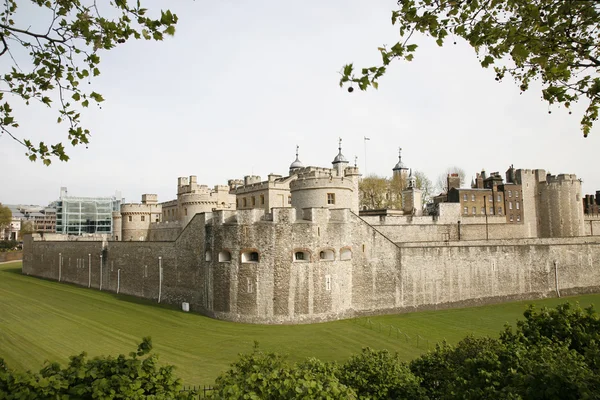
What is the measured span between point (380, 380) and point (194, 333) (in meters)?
14.8

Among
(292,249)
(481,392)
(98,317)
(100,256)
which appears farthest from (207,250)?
(481,392)

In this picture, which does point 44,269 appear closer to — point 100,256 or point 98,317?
point 100,256

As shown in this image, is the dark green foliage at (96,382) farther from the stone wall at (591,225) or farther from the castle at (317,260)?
the stone wall at (591,225)

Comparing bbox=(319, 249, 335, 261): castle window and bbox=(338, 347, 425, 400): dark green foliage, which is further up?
bbox=(319, 249, 335, 261): castle window

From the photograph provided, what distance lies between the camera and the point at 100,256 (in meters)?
41.9

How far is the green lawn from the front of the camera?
19797 millimetres

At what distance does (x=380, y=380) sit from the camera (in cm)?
1138

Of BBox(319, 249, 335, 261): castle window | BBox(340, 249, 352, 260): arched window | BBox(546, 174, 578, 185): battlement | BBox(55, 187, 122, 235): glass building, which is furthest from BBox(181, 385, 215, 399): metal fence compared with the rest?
BBox(55, 187, 122, 235): glass building

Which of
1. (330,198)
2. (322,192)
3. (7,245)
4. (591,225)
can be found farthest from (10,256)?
(591,225)

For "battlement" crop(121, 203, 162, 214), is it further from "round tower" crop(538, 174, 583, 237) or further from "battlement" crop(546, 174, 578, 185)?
"battlement" crop(546, 174, 578, 185)

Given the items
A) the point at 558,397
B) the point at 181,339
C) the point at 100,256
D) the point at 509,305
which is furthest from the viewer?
the point at 100,256

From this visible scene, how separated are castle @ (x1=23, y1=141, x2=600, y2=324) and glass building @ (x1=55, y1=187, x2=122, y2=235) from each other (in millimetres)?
52094

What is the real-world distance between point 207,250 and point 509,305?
21.7 meters

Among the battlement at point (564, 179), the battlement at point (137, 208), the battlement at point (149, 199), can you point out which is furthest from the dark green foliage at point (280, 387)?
the battlement at point (564, 179)
